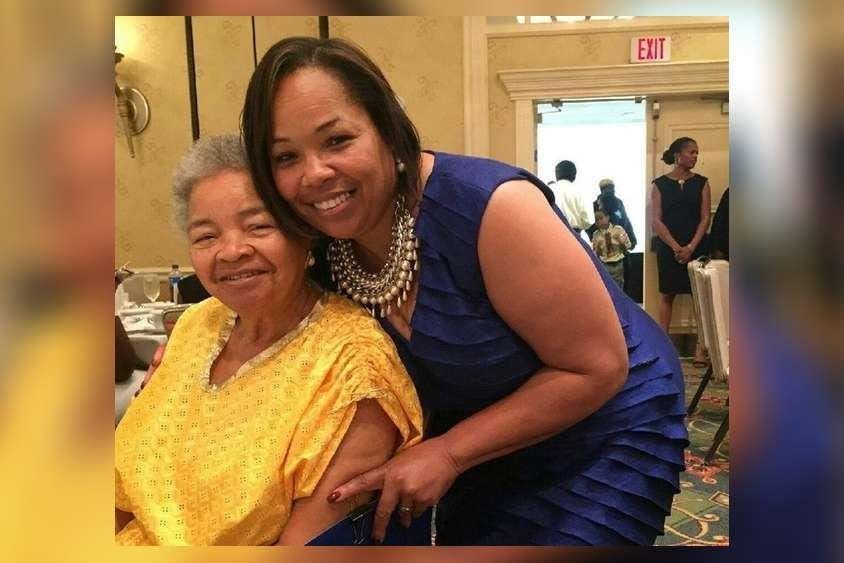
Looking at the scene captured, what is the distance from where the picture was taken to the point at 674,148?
2.63 ft

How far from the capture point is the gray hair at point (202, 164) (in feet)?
2.55

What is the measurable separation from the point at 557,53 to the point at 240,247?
444 millimetres

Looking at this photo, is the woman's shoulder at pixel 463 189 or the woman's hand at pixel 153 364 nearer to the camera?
the woman's shoulder at pixel 463 189

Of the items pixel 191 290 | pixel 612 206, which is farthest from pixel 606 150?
pixel 191 290

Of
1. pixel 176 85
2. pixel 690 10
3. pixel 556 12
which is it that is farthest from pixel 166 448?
pixel 690 10

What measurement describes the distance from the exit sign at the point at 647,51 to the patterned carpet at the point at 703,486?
0.37 metres

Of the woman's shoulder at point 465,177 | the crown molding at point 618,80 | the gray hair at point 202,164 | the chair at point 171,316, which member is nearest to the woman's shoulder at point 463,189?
the woman's shoulder at point 465,177

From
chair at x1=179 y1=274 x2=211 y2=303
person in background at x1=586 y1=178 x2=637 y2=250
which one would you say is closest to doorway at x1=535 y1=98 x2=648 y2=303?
person in background at x1=586 y1=178 x2=637 y2=250

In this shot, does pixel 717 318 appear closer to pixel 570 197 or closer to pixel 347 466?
pixel 570 197

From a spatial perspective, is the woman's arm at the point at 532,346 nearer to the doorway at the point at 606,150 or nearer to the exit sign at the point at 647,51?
the doorway at the point at 606,150

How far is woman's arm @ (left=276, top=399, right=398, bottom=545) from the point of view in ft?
2.53
